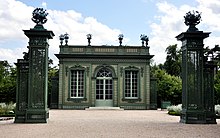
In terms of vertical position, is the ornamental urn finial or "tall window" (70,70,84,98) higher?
the ornamental urn finial

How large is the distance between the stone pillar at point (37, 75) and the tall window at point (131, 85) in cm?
1587

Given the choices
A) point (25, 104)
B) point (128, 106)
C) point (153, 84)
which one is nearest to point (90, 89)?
point (128, 106)

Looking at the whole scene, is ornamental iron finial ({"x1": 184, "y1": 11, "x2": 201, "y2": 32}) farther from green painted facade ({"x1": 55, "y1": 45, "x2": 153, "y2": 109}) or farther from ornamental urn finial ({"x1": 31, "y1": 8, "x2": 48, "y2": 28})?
green painted facade ({"x1": 55, "y1": 45, "x2": 153, "y2": 109})

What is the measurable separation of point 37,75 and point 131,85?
16125 millimetres

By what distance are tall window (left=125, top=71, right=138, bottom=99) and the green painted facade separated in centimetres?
16

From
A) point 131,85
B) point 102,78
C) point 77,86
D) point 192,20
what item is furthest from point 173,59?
point 192,20

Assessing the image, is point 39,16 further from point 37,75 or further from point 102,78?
point 102,78

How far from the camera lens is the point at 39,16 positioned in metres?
13.3

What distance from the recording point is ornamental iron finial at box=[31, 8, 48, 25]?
13.2m

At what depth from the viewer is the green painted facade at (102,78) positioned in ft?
92.0

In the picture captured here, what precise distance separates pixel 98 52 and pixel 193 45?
16.0 m

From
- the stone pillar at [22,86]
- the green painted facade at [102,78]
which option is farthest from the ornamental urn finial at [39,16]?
the green painted facade at [102,78]

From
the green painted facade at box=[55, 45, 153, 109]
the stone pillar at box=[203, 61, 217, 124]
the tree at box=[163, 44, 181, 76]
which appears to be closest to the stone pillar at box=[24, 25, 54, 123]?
the stone pillar at box=[203, 61, 217, 124]

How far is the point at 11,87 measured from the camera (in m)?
28.4
